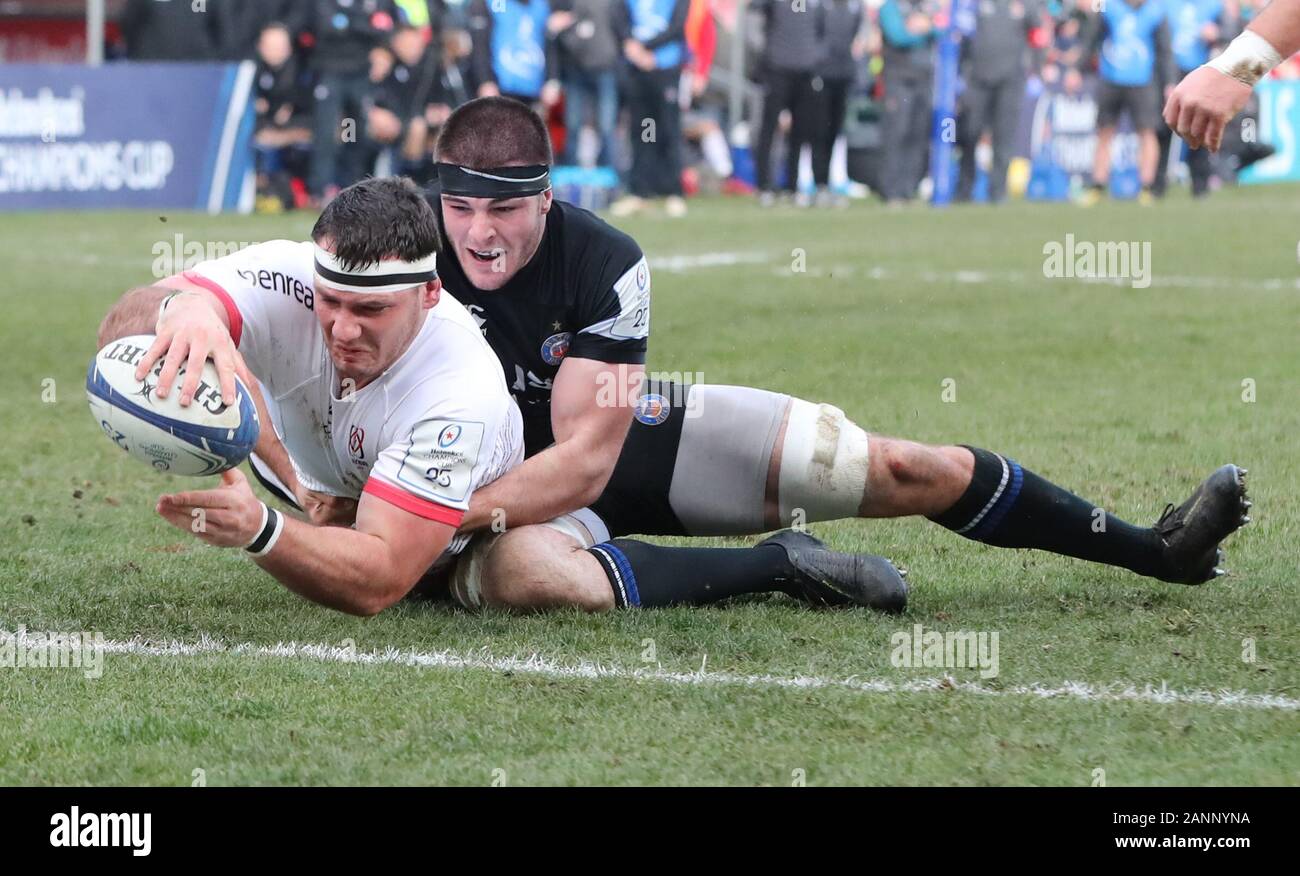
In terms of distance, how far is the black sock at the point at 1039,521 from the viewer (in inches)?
225

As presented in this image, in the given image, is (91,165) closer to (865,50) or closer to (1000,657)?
(865,50)

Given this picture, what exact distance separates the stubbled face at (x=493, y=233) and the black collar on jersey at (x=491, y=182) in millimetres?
17

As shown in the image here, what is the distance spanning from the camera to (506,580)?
17.7 feet

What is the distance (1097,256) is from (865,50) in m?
10.7

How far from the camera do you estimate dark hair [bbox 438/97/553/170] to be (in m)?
5.64

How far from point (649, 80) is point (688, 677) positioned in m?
17.5

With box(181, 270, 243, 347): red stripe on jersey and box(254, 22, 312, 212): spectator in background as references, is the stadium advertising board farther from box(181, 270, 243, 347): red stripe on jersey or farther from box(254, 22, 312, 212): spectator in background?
box(181, 270, 243, 347): red stripe on jersey

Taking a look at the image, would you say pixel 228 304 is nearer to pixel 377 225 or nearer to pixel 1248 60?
pixel 377 225

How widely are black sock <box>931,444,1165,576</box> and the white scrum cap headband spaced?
1.74 meters

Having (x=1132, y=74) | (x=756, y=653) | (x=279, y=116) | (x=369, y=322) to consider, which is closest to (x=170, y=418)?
(x=369, y=322)

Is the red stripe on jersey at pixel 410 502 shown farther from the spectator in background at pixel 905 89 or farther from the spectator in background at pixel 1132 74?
the spectator in background at pixel 1132 74

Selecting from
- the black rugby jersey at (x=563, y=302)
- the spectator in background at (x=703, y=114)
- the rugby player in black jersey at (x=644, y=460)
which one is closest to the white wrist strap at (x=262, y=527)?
the rugby player in black jersey at (x=644, y=460)

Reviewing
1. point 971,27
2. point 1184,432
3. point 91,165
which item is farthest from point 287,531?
point 971,27

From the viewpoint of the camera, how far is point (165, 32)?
878 inches
